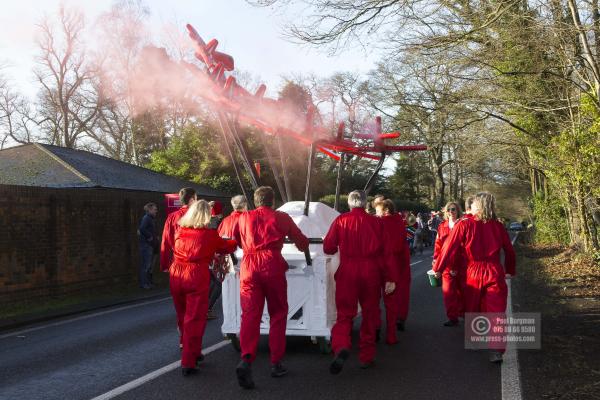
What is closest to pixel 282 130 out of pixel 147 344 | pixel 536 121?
pixel 147 344

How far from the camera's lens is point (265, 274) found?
18.8 ft

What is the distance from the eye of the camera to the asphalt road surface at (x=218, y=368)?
5.27 metres

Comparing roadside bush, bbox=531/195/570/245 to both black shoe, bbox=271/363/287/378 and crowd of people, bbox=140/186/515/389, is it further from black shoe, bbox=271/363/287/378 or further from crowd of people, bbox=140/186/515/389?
black shoe, bbox=271/363/287/378

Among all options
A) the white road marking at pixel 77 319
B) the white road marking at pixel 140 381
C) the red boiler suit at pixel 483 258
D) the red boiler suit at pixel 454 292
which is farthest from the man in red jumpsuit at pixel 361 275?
the white road marking at pixel 77 319

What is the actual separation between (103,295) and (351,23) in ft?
25.8

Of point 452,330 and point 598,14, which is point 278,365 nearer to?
point 452,330

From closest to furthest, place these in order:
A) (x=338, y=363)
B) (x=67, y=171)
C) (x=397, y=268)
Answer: (x=338, y=363) → (x=397, y=268) → (x=67, y=171)

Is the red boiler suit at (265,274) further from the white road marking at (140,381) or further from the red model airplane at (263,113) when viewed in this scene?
the red model airplane at (263,113)

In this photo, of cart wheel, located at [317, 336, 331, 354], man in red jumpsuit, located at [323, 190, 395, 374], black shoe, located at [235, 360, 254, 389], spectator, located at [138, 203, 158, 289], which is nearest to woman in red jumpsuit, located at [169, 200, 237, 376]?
black shoe, located at [235, 360, 254, 389]

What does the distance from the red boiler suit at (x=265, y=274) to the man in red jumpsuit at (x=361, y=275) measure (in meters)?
0.53

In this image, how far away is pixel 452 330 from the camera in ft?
26.8

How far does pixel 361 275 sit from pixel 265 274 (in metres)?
0.99

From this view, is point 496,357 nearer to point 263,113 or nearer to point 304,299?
point 304,299

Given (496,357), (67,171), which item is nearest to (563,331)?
(496,357)
